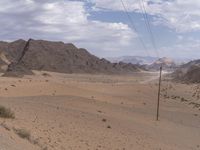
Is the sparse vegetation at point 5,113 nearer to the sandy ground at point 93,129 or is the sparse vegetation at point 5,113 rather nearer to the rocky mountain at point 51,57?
the sandy ground at point 93,129

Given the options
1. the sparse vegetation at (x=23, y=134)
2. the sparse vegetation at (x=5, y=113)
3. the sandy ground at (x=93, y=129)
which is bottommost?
the sandy ground at (x=93, y=129)

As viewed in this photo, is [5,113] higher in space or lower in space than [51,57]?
lower

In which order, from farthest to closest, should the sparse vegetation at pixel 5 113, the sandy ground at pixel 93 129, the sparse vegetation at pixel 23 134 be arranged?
the sparse vegetation at pixel 5 113, the sandy ground at pixel 93 129, the sparse vegetation at pixel 23 134

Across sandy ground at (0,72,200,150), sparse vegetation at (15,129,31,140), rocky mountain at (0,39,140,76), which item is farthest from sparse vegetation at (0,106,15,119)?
rocky mountain at (0,39,140,76)

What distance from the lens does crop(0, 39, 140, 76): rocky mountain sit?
15988 centimetres

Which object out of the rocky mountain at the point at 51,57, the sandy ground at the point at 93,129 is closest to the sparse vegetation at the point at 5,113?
the sandy ground at the point at 93,129

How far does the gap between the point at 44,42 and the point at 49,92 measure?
134 m

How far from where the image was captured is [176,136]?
1205 inches

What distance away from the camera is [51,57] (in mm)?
169875

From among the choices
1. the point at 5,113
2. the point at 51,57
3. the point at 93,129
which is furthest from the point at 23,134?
the point at 51,57

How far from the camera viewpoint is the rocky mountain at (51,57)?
15988cm

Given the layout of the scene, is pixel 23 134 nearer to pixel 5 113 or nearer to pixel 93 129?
pixel 5 113

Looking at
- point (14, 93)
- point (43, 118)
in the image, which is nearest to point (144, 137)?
point (43, 118)

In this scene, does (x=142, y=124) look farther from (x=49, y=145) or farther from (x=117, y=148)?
(x=49, y=145)
